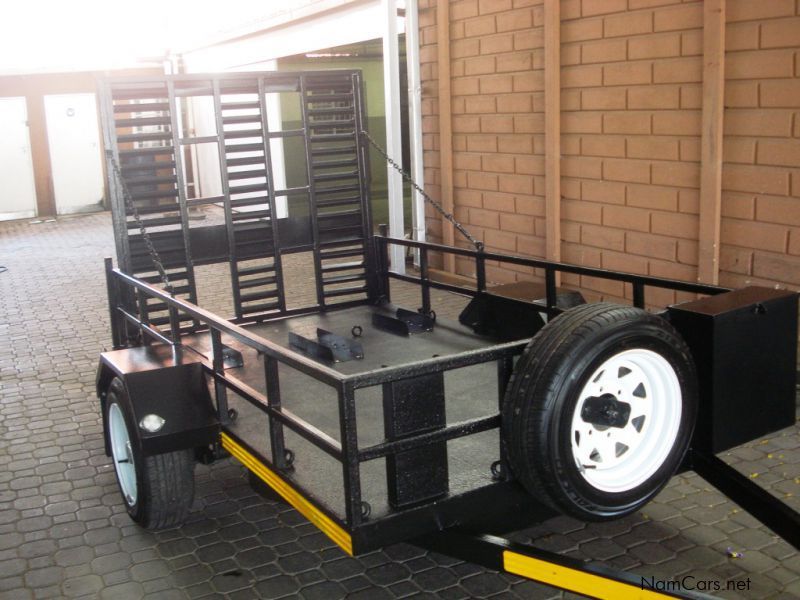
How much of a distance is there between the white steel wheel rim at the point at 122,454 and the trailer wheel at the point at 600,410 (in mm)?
2162

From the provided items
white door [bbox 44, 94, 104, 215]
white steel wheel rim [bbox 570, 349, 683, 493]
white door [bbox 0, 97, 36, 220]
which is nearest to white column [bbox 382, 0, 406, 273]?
white steel wheel rim [bbox 570, 349, 683, 493]

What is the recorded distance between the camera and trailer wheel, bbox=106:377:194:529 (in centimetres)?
416

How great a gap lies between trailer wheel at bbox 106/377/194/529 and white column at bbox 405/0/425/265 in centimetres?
608

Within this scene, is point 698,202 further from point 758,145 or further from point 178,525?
point 178,525

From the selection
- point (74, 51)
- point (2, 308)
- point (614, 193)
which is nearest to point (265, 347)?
point (614, 193)

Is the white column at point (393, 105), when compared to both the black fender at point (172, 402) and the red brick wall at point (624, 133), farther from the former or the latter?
the black fender at point (172, 402)

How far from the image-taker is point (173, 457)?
4.19 metres

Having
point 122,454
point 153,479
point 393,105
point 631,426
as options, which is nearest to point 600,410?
point 631,426

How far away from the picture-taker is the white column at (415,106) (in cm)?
1008

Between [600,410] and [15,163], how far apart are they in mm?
18057

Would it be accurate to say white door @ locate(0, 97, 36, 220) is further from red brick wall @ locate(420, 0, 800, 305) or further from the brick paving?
the brick paving

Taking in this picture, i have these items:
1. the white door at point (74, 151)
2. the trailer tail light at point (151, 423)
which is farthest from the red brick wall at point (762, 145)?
the white door at point (74, 151)

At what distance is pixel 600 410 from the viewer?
3137mm

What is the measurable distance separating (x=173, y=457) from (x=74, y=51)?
17.5 m
